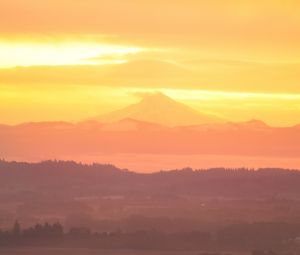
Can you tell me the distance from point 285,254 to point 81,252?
40.5ft

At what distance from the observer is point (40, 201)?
542ft

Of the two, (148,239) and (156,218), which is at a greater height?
(156,218)

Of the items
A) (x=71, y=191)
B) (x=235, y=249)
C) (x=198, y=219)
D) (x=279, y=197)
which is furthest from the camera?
(x=71, y=191)

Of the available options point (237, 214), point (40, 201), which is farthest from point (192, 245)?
point (40, 201)

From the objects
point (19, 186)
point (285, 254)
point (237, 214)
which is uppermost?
point (19, 186)

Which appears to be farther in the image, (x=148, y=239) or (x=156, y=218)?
(x=156, y=218)

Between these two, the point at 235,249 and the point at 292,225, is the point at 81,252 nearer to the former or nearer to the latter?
the point at 235,249

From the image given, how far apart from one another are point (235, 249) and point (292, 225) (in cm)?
1838

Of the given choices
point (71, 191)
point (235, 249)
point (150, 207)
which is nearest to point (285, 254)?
point (235, 249)

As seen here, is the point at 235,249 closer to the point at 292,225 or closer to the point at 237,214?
the point at 292,225

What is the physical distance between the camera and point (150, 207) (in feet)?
499

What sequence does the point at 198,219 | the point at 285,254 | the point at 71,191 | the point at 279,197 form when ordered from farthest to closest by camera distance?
the point at 71,191
the point at 279,197
the point at 198,219
the point at 285,254

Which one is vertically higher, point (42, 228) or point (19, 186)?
point (19, 186)

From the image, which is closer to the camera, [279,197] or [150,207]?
[150,207]
